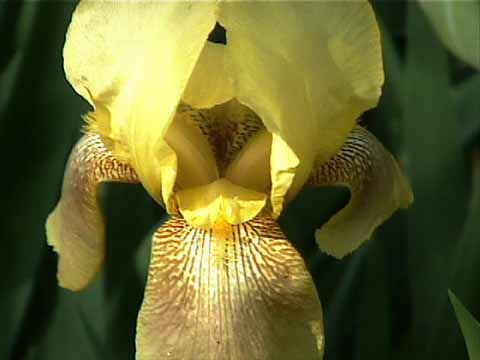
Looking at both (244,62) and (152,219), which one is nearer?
(244,62)

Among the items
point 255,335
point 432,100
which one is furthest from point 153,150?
point 432,100

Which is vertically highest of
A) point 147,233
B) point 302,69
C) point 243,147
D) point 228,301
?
point 302,69

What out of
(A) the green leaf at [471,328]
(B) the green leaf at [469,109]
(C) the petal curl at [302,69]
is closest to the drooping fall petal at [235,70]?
(C) the petal curl at [302,69]

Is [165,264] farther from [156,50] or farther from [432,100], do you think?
[432,100]

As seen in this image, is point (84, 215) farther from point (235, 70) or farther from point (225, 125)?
point (235, 70)

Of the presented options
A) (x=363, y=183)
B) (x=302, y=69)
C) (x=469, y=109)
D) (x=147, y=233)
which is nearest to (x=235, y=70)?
(x=302, y=69)

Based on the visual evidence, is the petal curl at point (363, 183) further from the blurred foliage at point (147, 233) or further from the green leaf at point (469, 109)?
the green leaf at point (469, 109)

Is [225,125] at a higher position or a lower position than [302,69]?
lower
